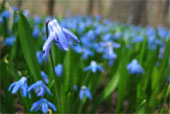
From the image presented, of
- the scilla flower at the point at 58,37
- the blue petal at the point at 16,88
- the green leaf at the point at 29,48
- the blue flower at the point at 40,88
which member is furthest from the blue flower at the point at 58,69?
the scilla flower at the point at 58,37

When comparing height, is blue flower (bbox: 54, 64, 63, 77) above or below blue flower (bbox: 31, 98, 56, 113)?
above

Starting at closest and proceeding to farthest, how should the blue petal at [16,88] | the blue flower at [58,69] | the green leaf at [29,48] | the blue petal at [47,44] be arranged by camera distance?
the blue petal at [47,44]
the blue petal at [16,88]
the green leaf at [29,48]
the blue flower at [58,69]

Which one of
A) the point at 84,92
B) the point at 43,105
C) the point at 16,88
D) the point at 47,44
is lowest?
the point at 84,92

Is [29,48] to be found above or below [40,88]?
above

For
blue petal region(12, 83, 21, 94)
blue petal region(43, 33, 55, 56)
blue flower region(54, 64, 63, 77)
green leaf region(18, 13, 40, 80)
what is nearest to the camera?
blue petal region(43, 33, 55, 56)

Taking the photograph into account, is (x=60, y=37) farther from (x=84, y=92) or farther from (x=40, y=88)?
(x=84, y=92)

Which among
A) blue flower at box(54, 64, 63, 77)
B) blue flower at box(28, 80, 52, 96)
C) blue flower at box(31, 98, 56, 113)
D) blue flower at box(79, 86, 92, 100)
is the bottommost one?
blue flower at box(79, 86, 92, 100)

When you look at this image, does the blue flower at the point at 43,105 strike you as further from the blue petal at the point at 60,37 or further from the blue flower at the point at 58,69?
the blue petal at the point at 60,37

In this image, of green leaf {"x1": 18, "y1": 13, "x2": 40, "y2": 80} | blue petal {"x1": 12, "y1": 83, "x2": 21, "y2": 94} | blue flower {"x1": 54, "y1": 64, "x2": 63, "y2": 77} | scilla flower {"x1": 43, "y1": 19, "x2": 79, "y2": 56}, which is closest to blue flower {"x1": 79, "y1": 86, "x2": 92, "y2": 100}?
blue flower {"x1": 54, "y1": 64, "x2": 63, "y2": 77}

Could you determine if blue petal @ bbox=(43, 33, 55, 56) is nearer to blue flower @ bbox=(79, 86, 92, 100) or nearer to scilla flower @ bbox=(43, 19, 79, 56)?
scilla flower @ bbox=(43, 19, 79, 56)

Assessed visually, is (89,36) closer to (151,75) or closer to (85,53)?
(85,53)

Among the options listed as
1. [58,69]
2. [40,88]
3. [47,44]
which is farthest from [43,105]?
[47,44]
